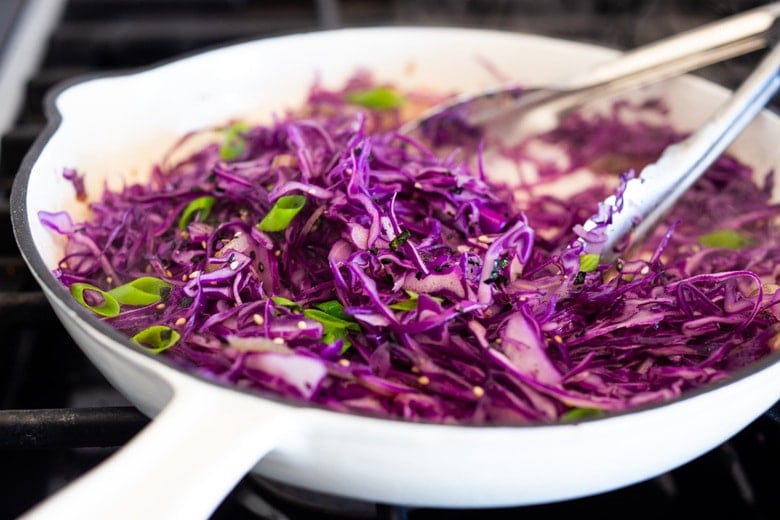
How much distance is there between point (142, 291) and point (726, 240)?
63 centimetres

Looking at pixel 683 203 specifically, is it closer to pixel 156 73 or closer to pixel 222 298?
pixel 222 298

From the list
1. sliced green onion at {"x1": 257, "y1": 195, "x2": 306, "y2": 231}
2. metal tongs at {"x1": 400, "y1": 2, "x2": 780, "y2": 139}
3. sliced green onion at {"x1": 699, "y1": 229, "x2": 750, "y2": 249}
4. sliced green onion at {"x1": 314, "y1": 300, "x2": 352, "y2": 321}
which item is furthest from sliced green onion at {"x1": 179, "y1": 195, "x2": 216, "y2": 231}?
sliced green onion at {"x1": 699, "y1": 229, "x2": 750, "y2": 249}

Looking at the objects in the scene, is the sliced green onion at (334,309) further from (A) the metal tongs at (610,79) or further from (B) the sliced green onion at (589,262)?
(A) the metal tongs at (610,79)

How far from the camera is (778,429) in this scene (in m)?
0.75

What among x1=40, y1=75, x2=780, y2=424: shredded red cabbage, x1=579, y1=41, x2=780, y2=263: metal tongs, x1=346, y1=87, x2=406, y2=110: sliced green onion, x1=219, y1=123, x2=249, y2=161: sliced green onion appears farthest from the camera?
x1=346, y1=87, x2=406, y2=110: sliced green onion

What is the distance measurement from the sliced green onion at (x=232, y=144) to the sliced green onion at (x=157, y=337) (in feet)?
1.20

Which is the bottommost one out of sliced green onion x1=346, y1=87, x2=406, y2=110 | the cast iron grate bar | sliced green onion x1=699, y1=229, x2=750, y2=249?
the cast iron grate bar

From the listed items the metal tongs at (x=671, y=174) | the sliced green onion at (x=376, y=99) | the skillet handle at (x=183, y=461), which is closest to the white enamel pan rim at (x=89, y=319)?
the skillet handle at (x=183, y=461)

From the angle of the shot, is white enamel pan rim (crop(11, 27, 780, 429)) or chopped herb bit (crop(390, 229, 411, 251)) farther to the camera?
chopped herb bit (crop(390, 229, 411, 251))

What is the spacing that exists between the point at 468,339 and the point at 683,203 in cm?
46

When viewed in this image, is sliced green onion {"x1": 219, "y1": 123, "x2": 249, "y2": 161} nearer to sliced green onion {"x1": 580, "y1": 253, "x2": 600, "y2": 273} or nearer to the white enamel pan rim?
the white enamel pan rim

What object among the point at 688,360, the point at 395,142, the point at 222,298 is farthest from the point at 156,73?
the point at 688,360

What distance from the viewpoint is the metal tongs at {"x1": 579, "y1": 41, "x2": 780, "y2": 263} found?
803mm

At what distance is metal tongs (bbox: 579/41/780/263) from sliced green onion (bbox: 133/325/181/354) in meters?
0.39
